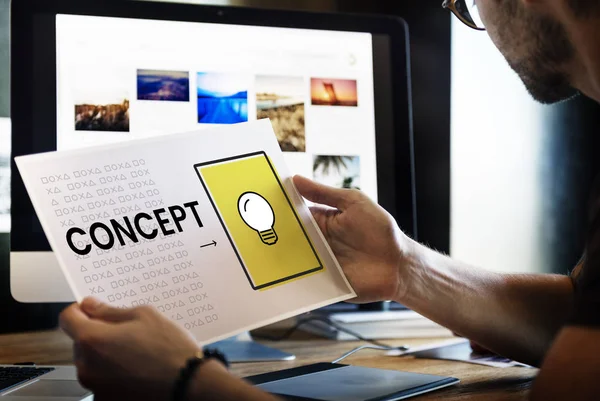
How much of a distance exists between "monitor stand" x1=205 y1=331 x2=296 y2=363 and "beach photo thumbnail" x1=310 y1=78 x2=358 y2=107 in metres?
0.41

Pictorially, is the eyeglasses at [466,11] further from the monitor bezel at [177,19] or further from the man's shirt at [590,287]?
the man's shirt at [590,287]

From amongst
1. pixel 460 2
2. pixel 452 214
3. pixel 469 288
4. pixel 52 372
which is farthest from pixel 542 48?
pixel 452 214

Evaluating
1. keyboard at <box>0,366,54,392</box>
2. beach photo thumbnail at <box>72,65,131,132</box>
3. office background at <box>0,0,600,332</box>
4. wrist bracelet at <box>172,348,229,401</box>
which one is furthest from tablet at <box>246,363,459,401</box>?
office background at <box>0,0,600,332</box>

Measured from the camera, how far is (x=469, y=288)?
101 centimetres

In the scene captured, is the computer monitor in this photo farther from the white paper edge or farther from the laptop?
the white paper edge

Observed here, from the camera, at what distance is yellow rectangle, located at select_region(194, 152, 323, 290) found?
83 centimetres

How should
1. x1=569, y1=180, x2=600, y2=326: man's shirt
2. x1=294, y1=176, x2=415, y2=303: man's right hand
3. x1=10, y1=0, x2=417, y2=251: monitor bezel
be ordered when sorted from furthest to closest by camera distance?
x1=10, y1=0, x2=417, y2=251: monitor bezel
x1=294, y1=176, x2=415, y2=303: man's right hand
x1=569, y1=180, x2=600, y2=326: man's shirt

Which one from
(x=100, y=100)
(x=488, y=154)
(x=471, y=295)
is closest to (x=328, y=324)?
(x=471, y=295)

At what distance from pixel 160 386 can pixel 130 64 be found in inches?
24.7

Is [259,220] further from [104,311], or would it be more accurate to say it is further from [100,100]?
[100,100]

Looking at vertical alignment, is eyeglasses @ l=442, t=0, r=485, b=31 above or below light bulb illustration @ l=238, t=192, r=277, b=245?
above

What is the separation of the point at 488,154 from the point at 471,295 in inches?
29.2

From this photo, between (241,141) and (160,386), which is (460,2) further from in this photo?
(160,386)

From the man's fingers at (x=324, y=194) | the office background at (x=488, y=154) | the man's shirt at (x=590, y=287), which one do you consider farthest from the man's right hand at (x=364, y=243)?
the office background at (x=488, y=154)
